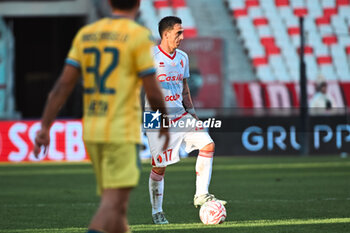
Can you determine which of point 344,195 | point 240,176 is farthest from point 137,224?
point 240,176

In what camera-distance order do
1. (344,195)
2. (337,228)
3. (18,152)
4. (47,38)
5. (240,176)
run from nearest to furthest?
(337,228) → (344,195) → (240,176) → (18,152) → (47,38)

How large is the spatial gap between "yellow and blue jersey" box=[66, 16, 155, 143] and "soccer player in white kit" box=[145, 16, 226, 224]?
11.3ft

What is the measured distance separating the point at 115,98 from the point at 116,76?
0.14 metres

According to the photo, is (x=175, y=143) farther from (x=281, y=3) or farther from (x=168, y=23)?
(x=281, y=3)

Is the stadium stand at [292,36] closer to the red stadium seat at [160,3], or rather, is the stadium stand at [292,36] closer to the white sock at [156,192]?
the red stadium seat at [160,3]

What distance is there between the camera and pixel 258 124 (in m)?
21.9

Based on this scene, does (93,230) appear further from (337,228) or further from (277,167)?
(277,167)

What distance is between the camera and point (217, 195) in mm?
11945

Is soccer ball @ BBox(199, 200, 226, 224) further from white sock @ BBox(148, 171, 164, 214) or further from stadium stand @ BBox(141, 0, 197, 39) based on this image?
stadium stand @ BBox(141, 0, 197, 39)

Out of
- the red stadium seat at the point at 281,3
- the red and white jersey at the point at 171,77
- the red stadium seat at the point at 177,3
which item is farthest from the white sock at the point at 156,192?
the red stadium seat at the point at 281,3

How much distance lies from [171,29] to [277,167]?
965cm

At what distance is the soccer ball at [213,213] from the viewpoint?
8516 mm

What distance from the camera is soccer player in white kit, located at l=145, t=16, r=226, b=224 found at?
879 cm

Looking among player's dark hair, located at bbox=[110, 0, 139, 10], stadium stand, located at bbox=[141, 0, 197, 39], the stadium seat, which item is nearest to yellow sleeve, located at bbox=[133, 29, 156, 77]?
player's dark hair, located at bbox=[110, 0, 139, 10]
